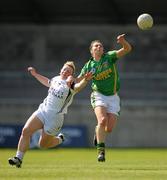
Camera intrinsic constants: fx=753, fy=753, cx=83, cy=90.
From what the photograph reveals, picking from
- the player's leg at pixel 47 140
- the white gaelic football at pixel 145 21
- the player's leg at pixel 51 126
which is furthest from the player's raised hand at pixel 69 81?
the white gaelic football at pixel 145 21

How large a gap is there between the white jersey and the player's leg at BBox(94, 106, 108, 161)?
4.39ft

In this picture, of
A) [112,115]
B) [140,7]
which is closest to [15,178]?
[112,115]

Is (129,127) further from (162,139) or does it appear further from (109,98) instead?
(109,98)

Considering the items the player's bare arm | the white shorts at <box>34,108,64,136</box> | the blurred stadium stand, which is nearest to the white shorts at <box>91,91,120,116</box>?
the player's bare arm

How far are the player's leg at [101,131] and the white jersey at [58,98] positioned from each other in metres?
1.34

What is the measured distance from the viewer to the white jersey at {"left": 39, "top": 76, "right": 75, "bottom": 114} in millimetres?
14008

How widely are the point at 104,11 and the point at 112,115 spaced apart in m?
22.1

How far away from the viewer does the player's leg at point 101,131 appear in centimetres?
1506

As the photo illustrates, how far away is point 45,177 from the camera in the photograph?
449 inches

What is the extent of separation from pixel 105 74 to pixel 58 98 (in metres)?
2.03

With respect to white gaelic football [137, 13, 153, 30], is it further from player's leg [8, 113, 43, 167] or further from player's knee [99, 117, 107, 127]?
player's leg [8, 113, 43, 167]

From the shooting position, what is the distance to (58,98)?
1405 centimetres

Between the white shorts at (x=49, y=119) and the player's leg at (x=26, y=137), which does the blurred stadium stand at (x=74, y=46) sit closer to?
the white shorts at (x=49, y=119)

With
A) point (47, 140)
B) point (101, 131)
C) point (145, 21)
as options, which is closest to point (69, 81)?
point (47, 140)
